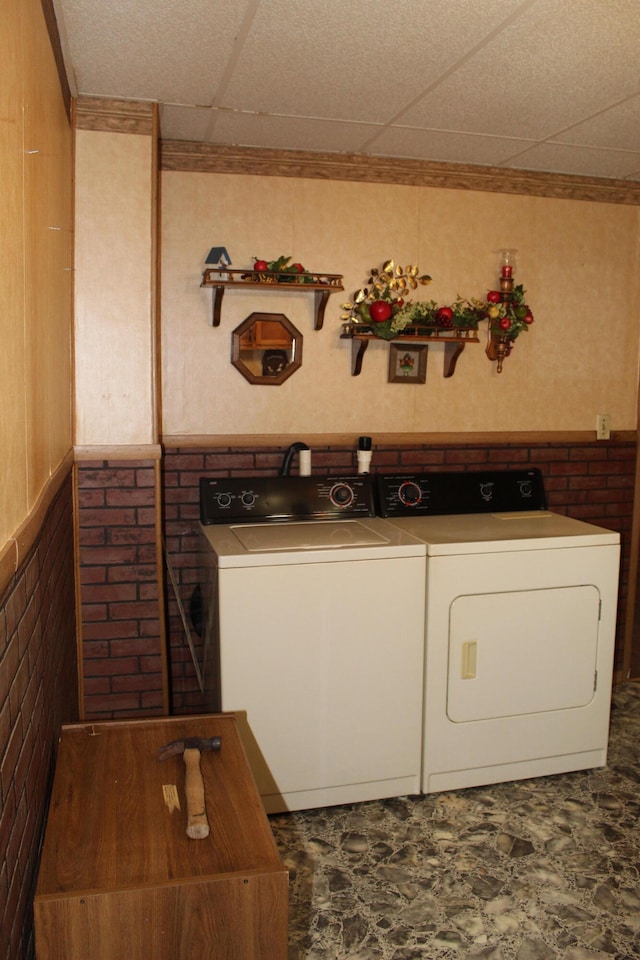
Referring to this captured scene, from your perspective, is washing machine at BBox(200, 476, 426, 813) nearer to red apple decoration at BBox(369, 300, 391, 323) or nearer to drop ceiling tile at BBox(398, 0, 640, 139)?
red apple decoration at BBox(369, 300, 391, 323)

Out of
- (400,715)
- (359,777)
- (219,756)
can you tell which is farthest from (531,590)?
(219,756)

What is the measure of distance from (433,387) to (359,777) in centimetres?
173

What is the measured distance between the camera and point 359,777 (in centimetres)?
276

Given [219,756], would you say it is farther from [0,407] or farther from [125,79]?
[125,79]

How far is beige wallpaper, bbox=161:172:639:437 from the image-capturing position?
3.28 metres

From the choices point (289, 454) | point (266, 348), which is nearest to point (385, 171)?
point (266, 348)

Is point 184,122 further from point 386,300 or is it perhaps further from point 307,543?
point 307,543

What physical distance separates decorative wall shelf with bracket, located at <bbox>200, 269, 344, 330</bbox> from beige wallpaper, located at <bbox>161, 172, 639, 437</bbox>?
0.08 m

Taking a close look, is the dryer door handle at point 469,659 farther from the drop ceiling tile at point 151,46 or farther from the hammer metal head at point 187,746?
the drop ceiling tile at point 151,46

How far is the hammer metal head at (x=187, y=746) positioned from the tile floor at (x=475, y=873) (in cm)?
67

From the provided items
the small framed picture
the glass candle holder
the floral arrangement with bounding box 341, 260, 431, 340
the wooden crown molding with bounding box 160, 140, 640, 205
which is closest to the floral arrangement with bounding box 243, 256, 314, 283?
the floral arrangement with bounding box 341, 260, 431, 340

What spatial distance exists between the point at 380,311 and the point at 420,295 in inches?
13.1

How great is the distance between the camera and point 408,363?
3.54 metres

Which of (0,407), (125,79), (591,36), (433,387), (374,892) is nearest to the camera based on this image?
(0,407)
